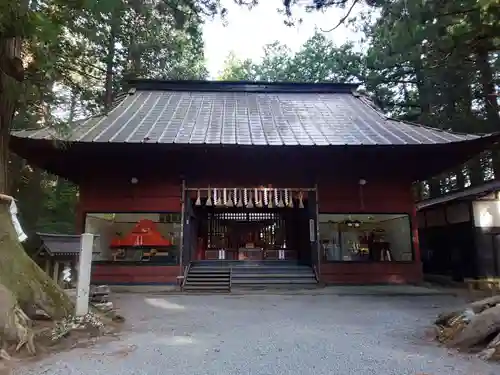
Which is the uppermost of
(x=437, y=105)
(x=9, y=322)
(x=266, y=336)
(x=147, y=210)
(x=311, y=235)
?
(x=437, y=105)

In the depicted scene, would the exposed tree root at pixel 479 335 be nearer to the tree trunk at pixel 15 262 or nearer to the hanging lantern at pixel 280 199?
the tree trunk at pixel 15 262

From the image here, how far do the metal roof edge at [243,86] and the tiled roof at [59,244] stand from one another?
301 inches

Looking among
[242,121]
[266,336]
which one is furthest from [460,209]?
[266,336]

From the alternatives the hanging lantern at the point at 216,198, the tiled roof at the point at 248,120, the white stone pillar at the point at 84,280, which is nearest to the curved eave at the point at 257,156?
the tiled roof at the point at 248,120

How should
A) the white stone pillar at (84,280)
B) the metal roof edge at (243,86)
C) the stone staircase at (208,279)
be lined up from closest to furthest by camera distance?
the white stone pillar at (84,280), the stone staircase at (208,279), the metal roof edge at (243,86)

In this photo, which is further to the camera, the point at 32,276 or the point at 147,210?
the point at 147,210

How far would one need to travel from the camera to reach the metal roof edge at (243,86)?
505 inches

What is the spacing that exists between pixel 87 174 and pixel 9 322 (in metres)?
6.21

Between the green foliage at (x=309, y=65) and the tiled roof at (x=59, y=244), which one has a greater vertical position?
the green foliage at (x=309, y=65)

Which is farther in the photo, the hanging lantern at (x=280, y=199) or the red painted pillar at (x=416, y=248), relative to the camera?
the red painted pillar at (x=416, y=248)

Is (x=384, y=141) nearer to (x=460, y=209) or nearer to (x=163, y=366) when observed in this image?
(x=460, y=209)

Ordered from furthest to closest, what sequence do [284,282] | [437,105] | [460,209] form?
[437,105] → [460,209] → [284,282]

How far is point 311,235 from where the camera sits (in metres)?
9.16

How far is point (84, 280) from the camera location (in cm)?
420
